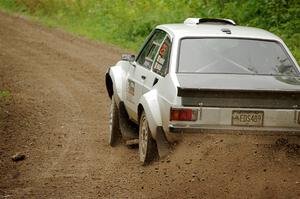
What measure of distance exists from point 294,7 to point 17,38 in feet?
29.8

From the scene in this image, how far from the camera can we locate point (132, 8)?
2655 cm

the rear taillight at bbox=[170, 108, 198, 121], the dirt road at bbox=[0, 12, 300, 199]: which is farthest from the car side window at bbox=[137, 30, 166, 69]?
the rear taillight at bbox=[170, 108, 198, 121]

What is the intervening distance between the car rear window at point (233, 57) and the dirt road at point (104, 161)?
0.94 m

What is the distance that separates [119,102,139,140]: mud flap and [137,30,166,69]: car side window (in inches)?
27.5

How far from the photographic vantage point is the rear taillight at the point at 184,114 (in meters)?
7.32

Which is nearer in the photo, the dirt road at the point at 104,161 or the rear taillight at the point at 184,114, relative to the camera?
the dirt road at the point at 104,161

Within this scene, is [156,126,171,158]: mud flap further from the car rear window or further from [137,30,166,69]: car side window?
[137,30,166,69]: car side window

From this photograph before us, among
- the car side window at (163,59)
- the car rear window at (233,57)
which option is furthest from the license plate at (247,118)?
the car side window at (163,59)

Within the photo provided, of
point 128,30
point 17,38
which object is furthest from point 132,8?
point 17,38

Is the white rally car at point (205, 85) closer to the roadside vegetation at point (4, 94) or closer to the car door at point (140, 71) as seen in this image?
the car door at point (140, 71)

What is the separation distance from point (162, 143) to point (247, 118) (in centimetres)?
94

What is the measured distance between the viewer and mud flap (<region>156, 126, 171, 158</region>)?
7691 mm

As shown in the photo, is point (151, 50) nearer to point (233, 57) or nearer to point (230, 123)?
point (233, 57)

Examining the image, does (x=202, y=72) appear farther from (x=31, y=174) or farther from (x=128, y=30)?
(x=128, y=30)
